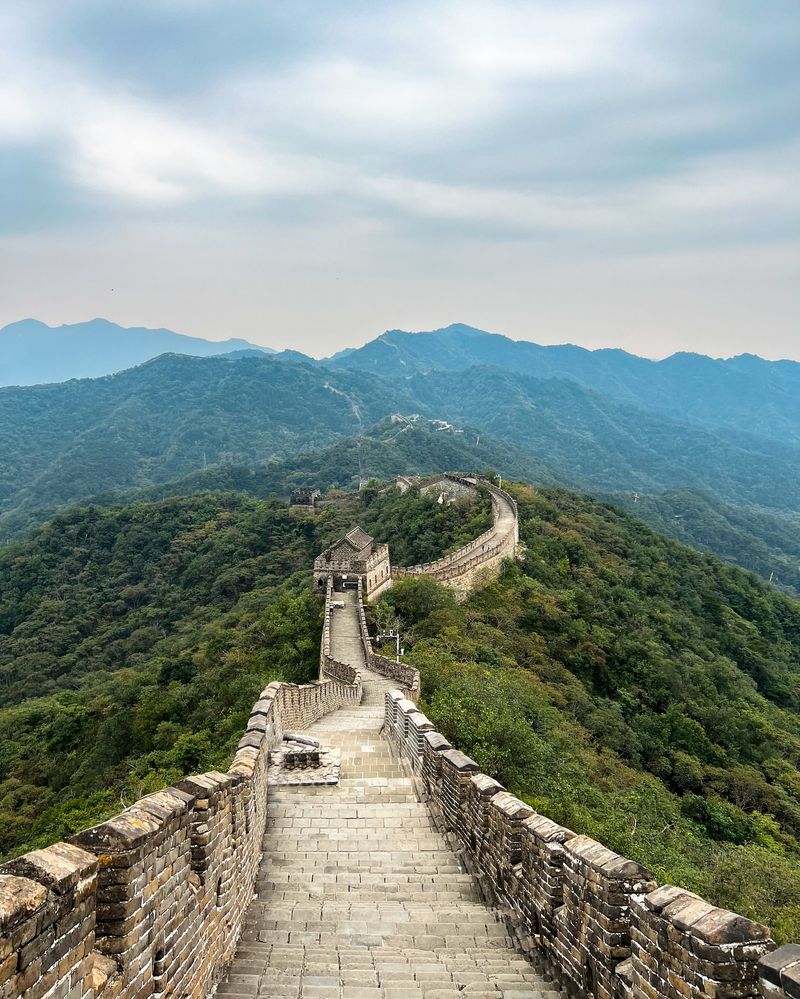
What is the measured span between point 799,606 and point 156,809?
65498 mm

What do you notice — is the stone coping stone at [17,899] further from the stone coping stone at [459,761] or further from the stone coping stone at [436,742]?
the stone coping stone at [436,742]

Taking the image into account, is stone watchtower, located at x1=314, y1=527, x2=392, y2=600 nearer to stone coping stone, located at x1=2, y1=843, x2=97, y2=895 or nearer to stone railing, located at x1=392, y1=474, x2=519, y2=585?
stone railing, located at x1=392, y1=474, x2=519, y2=585

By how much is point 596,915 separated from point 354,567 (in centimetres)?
2907

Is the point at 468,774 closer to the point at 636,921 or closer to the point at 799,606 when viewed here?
the point at 636,921

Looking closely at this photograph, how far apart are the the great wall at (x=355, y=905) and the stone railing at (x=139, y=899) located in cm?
1

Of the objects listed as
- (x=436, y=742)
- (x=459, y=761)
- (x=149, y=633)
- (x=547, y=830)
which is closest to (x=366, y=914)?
(x=547, y=830)

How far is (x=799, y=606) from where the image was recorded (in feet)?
190

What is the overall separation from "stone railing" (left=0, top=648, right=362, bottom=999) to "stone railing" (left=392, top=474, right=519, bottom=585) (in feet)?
92.4

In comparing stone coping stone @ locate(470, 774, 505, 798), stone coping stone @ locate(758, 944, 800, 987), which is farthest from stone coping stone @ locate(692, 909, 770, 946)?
stone coping stone @ locate(470, 774, 505, 798)

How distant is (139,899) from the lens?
4.48m

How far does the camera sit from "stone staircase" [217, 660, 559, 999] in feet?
18.7

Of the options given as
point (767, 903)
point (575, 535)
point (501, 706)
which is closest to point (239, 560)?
point (575, 535)

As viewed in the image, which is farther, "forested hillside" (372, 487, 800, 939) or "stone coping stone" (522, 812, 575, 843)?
"forested hillside" (372, 487, 800, 939)

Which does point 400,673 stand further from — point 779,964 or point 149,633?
point 149,633
